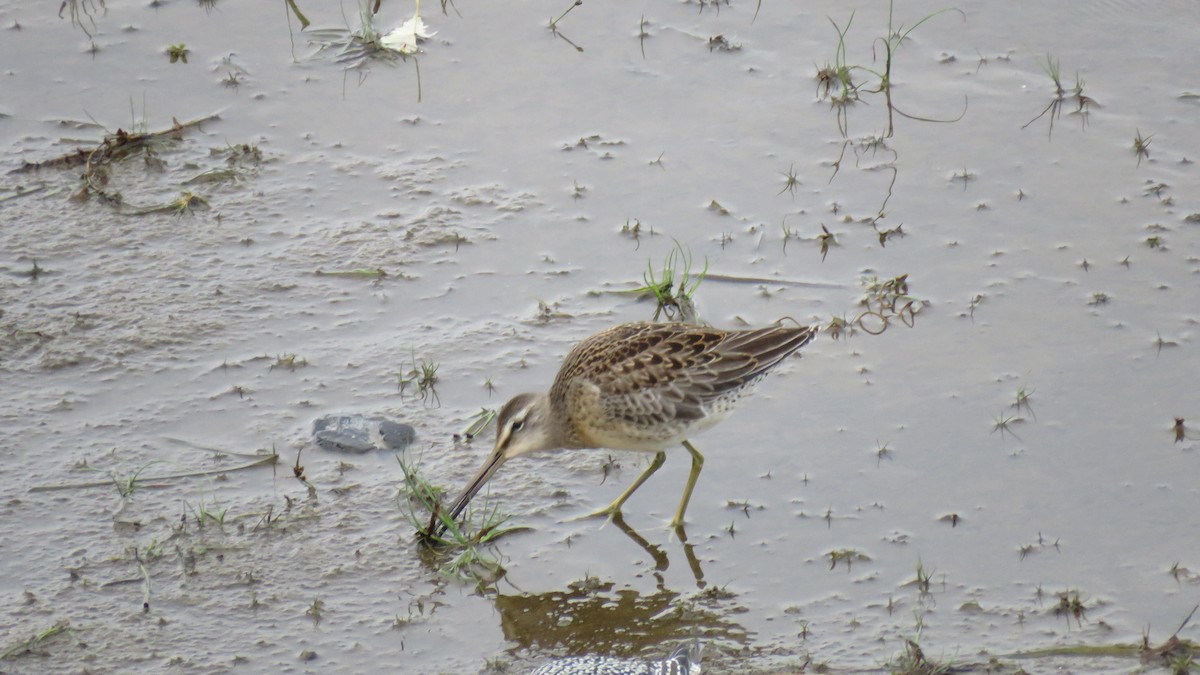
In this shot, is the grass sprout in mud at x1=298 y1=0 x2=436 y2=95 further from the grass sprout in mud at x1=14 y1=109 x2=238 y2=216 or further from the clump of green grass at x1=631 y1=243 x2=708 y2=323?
the clump of green grass at x1=631 y1=243 x2=708 y2=323

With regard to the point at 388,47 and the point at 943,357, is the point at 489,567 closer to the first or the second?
the point at 943,357

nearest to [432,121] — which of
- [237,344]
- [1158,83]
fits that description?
[237,344]

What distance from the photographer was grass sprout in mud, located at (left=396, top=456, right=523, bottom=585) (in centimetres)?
589

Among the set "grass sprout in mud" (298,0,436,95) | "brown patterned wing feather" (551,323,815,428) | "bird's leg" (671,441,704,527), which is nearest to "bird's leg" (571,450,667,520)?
"bird's leg" (671,441,704,527)

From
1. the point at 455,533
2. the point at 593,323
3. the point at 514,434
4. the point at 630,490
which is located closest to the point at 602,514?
the point at 630,490

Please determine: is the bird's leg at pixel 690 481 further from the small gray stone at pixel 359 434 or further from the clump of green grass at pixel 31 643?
the clump of green grass at pixel 31 643

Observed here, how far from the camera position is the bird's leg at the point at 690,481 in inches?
243

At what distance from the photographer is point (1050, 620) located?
552 centimetres

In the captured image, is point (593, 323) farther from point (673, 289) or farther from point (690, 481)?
point (690, 481)

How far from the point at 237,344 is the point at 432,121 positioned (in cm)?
207

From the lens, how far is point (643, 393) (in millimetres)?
6164

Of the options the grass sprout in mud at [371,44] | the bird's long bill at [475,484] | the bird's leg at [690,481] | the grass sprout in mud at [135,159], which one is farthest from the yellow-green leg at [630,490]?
the grass sprout in mud at [371,44]

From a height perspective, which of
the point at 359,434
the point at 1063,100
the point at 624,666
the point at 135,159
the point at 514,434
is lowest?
the point at 624,666

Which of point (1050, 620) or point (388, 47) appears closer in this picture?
point (1050, 620)
